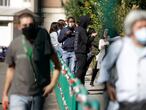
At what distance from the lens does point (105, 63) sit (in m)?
6.26

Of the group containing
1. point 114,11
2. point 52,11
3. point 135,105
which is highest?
point 135,105

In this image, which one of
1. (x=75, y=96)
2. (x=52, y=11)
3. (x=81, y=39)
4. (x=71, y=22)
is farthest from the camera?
(x=52, y=11)

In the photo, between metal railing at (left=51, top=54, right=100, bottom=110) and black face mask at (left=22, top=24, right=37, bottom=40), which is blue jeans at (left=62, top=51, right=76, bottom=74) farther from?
black face mask at (left=22, top=24, right=37, bottom=40)

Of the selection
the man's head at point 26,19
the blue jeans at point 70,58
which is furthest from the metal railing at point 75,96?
the blue jeans at point 70,58

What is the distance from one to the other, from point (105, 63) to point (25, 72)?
109 centimetres

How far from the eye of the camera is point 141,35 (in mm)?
5871

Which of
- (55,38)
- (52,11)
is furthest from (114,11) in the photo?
(52,11)

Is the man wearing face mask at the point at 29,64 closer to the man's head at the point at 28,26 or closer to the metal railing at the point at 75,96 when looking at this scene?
the man's head at the point at 28,26

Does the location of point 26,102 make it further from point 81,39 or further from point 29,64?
point 81,39

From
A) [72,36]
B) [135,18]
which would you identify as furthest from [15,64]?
[72,36]

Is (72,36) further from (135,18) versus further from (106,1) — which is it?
(135,18)

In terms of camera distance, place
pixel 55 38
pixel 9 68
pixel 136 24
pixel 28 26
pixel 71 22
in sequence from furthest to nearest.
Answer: pixel 55 38, pixel 71 22, pixel 9 68, pixel 28 26, pixel 136 24

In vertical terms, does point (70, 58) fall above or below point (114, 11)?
below

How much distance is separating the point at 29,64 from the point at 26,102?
414 mm
